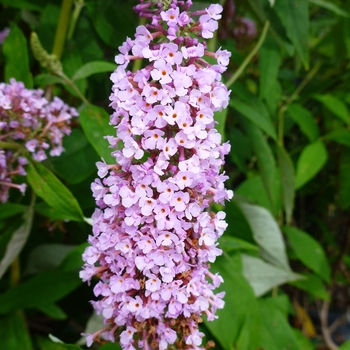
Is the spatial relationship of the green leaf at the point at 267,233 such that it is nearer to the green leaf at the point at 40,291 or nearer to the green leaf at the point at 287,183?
the green leaf at the point at 287,183

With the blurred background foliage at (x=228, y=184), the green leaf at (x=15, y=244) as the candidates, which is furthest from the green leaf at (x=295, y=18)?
the green leaf at (x=15, y=244)

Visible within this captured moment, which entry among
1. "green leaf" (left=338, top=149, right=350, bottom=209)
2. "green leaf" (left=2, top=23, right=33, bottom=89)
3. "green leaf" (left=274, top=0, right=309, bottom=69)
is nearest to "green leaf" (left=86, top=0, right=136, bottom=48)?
"green leaf" (left=2, top=23, right=33, bottom=89)

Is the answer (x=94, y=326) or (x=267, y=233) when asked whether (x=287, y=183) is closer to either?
(x=267, y=233)

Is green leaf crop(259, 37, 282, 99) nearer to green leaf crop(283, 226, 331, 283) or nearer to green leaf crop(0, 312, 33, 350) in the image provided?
green leaf crop(283, 226, 331, 283)

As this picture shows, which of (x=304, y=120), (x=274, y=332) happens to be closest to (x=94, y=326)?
(x=274, y=332)

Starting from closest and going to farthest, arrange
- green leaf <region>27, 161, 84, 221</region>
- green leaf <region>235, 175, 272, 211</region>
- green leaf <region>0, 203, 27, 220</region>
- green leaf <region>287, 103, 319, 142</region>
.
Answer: green leaf <region>27, 161, 84, 221</region> → green leaf <region>0, 203, 27, 220</region> → green leaf <region>235, 175, 272, 211</region> → green leaf <region>287, 103, 319, 142</region>

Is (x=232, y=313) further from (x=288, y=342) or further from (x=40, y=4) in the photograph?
(x=40, y=4)

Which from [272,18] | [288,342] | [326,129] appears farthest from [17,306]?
[326,129]
